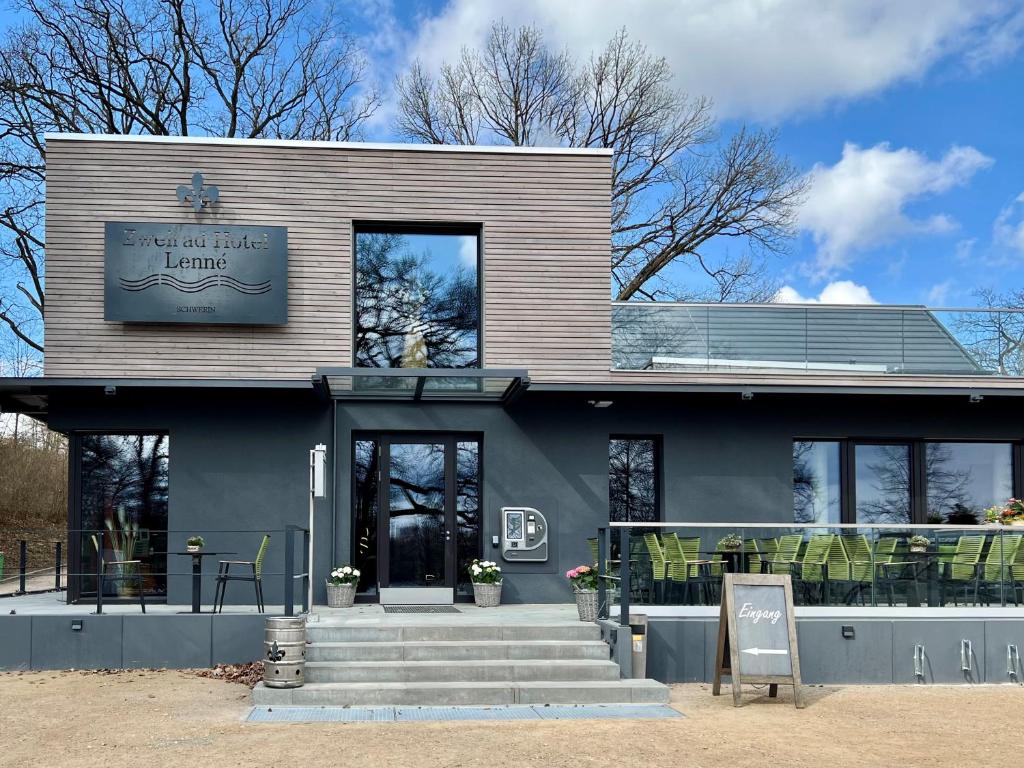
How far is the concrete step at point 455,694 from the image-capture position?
33.1 ft

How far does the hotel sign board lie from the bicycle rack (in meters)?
8.74

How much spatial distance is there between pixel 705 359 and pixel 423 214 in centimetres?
421

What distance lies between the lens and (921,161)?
31.8 meters

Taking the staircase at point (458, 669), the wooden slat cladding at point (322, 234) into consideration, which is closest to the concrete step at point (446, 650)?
the staircase at point (458, 669)

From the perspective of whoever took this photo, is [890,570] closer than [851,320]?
Yes

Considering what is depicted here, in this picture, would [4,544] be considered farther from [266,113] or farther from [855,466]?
[855,466]

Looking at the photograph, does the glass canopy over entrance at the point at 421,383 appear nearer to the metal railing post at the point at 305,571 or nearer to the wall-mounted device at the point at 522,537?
the wall-mounted device at the point at 522,537

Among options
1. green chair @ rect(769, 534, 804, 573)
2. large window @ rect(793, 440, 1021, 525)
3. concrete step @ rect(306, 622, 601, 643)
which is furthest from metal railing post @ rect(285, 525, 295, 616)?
large window @ rect(793, 440, 1021, 525)

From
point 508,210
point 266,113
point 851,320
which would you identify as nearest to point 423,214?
point 508,210

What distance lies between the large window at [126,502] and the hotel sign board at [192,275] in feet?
5.26

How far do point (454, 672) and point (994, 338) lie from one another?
943cm

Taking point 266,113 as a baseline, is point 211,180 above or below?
below

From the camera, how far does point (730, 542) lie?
476 inches

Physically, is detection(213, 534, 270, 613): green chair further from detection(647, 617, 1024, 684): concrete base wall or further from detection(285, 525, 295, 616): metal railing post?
detection(647, 617, 1024, 684): concrete base wall
